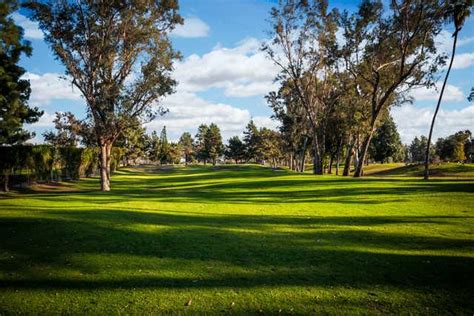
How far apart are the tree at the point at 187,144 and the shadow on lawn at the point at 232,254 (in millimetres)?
157713

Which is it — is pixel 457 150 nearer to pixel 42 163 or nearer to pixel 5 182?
pixel 42 163

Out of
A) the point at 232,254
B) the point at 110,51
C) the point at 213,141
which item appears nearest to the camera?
the point at 232,254

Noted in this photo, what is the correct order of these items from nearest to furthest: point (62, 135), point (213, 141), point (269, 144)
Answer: point (62, 135), point (269, 144), point (213, 141)

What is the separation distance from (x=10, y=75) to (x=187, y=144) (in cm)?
14258

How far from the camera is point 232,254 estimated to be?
365 inches

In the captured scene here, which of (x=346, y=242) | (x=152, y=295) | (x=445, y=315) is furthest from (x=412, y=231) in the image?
(x=152, y=295)

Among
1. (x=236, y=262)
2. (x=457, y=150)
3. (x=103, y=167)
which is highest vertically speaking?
(x=457, y=150)

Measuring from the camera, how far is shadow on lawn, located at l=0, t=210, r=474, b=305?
7.36 m

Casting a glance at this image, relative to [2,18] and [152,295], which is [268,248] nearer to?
[152,295]

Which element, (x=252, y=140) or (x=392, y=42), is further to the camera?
(x=252, y=140)

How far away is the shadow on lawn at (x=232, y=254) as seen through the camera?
736 centimetres

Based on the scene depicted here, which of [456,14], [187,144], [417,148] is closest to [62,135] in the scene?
[456,14]

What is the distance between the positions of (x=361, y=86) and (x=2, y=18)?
41.6 m

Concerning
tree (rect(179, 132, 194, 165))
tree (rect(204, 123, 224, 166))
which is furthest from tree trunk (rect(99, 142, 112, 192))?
tree (rect(179, 132, 194, 165))
